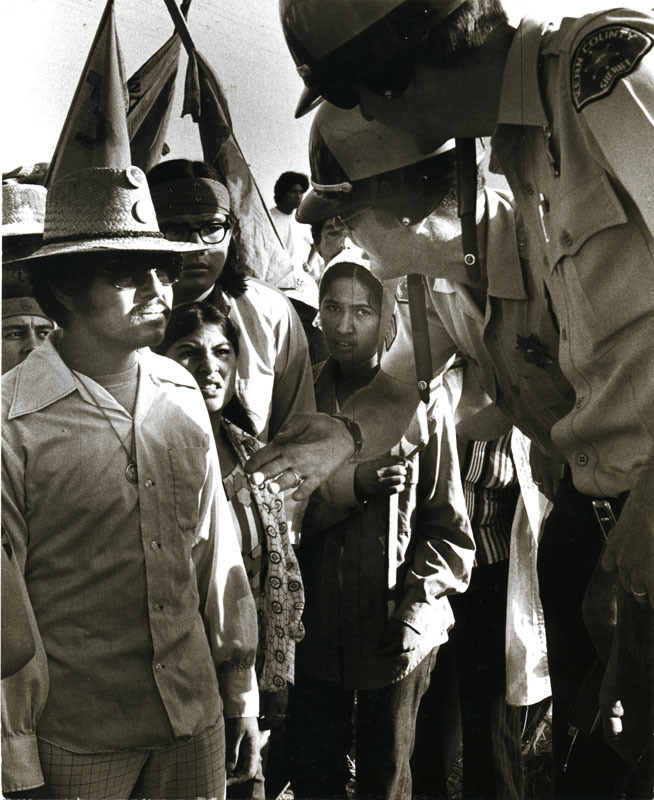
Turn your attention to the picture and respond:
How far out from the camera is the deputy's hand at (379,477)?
2.87 meters

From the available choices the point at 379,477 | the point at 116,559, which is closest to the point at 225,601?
the point at 116,559

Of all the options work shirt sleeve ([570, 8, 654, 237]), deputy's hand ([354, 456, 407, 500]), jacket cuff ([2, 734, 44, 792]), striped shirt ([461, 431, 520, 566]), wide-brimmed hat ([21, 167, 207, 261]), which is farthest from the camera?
striped shirt ([461, 431, 520, 566])

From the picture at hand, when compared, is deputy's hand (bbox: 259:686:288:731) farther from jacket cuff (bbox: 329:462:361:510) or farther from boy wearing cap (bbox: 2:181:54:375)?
boy wearing cap (bbox: 2:181:54:375)

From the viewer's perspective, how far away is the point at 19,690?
2.46 metres

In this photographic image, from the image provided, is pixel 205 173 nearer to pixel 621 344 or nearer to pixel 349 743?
pixel 621 344

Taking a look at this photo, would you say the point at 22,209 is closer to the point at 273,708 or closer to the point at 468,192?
the point at 468,192

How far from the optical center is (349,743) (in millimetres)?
2818

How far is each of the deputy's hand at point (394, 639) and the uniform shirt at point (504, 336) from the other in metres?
0.57

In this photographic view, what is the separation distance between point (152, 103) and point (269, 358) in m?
0.66

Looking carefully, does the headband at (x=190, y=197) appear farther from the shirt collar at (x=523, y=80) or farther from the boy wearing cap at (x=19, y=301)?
the shirt collar at (x=523, y=80)

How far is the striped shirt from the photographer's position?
3.10 meters

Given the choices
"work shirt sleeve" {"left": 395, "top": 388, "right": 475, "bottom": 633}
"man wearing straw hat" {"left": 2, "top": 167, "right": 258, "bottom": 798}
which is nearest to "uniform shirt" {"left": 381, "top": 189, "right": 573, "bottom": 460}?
"work shirt sleeve" {"left": 395, "top": 388, "right": 475, "bottom": 633}

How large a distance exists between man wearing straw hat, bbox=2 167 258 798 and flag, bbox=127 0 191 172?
91 millimetres

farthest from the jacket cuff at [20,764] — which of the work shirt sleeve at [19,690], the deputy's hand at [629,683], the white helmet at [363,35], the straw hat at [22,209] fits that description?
the white helmet at [363,35]
